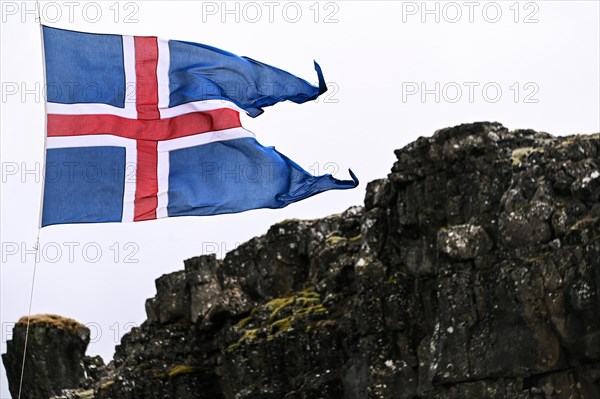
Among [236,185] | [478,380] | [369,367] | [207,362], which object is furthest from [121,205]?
[207,362]

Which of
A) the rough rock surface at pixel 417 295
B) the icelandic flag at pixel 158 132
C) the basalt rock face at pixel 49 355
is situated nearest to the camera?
the icelandic flag at pixel 158 132

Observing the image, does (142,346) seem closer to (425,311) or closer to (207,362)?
(207,362)

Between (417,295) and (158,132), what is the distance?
30477 mm

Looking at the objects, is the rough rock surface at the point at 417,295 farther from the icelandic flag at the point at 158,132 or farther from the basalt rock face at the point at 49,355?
the icelandic flag at the point at 158,132

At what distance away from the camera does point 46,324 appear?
121m

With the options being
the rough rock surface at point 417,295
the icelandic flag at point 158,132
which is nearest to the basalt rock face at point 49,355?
the rough rock surface at point 417,295

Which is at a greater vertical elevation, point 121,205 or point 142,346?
point 121,205

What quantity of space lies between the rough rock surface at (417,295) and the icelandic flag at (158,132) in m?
21.9

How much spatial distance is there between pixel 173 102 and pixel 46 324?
220 feet

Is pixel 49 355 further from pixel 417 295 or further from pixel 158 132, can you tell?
pixel 158 132

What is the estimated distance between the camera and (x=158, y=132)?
56.6 meters

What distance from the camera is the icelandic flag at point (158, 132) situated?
5469 centimetres

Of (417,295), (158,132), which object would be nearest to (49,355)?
(417,295)

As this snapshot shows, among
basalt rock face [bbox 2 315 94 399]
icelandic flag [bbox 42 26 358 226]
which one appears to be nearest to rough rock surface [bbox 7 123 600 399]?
basalt rock face [bbox 2 315 94 399]
